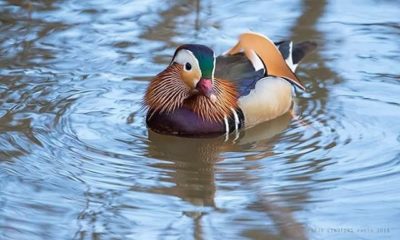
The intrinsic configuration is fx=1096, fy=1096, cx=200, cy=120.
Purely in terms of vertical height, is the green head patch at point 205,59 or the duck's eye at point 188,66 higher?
the green head patch at point 205,59

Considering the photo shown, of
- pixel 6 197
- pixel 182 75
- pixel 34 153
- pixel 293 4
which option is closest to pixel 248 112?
pixel 182 75

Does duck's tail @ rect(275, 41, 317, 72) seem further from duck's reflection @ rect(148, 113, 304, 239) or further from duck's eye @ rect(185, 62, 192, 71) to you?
duck's eye @ rect(185, 62, 192, 71)

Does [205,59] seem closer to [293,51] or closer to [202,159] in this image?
[202,159]

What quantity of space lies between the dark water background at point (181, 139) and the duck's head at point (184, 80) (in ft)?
0.58

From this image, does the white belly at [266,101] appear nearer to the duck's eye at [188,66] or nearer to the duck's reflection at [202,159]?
the duck's reflection at [202,159]

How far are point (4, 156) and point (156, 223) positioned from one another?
114 cm

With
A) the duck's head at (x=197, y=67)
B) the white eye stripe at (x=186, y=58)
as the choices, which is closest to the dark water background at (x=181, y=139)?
the duck's head at (x=197, y=67)

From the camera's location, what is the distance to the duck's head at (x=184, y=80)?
19.0ft

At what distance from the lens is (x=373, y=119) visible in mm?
5973

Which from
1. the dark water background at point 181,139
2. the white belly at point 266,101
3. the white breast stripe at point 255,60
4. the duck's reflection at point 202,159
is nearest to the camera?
the dark water background at point 181,139

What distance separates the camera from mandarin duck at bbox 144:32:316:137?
589 cm

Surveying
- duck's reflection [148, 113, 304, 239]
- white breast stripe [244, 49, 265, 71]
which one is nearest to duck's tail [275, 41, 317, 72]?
white breast stripe [244, 49, 265, 71]

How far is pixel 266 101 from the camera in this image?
6.21 metres

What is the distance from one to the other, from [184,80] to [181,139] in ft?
1.10
